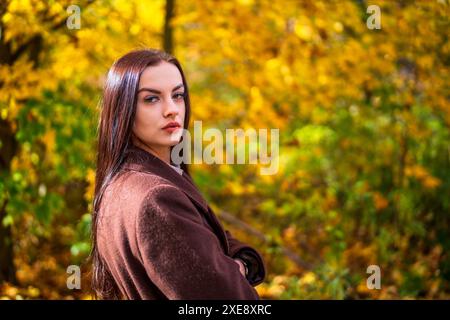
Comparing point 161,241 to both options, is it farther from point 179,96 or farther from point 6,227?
point 6,227

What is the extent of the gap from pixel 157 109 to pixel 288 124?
17.1 ft

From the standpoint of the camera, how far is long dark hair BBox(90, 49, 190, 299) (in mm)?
1820

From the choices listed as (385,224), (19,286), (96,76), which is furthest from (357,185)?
(19,286)

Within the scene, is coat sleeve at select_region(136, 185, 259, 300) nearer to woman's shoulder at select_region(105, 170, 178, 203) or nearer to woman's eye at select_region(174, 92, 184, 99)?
woman's shoulder at select_region(105, 170, 178, 203)

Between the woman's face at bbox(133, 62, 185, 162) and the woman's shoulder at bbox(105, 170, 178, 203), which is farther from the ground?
the woman's face at bbox(133, 62, 185, 162)

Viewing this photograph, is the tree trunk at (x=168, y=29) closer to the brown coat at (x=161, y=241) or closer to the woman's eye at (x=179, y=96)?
the woman's eye at (x=179, y=96)

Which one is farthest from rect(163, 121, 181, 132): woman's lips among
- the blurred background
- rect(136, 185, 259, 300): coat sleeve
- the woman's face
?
the blurred background

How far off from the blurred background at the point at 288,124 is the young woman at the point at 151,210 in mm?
2197

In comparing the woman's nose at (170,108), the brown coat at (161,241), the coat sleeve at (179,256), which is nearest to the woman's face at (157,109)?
the woman's nose at (170,108)

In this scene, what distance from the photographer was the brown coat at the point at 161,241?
1553 millimetres

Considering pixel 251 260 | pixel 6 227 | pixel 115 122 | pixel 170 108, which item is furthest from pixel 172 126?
pixel 6 227

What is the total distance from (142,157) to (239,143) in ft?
13.8

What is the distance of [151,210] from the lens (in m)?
1.58

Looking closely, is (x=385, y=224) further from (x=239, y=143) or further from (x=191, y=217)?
(x=191, y=217)
